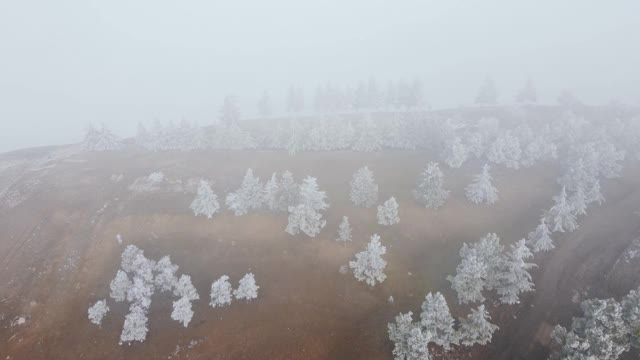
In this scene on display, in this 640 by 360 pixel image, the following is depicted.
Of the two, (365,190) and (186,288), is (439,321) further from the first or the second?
(186,288)

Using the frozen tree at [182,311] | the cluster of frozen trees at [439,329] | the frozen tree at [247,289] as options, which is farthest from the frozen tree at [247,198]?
the cluster of frozen trees at [439,329]

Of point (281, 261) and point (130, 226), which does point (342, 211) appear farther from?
point (130, 226)

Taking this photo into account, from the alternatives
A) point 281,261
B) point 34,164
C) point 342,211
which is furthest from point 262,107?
point 281,261

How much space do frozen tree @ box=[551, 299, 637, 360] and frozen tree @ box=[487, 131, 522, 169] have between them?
141 ft

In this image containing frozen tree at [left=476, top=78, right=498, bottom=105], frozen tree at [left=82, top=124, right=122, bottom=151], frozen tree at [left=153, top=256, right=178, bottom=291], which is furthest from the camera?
frozen tree at [left=476, top=78, right=498, bottom=105]

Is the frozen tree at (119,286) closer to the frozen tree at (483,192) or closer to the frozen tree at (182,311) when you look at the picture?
the frozen tree at (182,311)

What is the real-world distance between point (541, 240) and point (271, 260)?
36.7 metres

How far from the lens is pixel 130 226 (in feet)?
189

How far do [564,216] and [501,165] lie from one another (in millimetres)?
22070

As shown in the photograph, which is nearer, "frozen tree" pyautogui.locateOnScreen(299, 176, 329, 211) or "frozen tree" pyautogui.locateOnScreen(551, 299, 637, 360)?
"frozen tree" pyautogui.locateOnScreen(551, 299, 637, 360)

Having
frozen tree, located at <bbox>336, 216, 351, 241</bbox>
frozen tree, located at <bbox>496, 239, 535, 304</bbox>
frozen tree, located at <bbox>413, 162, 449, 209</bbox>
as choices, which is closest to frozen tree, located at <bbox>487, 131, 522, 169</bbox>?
frozen tree, located at <bbox>413, 162, 449, 209</bbox>

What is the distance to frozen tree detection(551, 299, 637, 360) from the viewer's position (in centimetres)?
3241

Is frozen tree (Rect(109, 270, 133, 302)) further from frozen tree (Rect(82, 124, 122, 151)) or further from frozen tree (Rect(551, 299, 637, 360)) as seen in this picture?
frozen tree (Rect(82, 124, 122, 151))

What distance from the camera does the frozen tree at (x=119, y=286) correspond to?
45.6m
